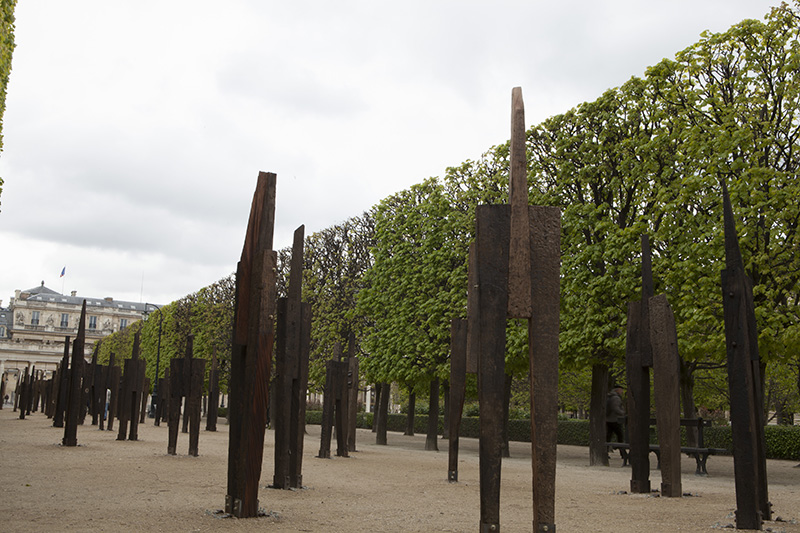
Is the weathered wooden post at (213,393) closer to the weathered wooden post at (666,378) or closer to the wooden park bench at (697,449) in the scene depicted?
the wooden park bench at (697,449)

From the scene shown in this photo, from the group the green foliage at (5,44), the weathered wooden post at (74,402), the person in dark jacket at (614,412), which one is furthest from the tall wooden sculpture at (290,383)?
the person in dark jacket at (614,412)

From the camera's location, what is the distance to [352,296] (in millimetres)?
34312

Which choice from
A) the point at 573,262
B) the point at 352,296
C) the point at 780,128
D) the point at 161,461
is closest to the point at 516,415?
the point at 352,296

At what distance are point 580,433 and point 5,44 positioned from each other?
27.1m

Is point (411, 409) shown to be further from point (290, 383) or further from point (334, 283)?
point (290, 383)

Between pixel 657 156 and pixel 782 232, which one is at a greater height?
pixel 657 156

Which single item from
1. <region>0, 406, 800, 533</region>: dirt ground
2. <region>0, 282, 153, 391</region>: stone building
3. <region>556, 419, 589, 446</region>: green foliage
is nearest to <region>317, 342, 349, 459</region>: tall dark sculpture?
<region>0, 406, 800, 533</region>: dirt ground

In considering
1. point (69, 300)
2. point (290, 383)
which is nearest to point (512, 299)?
point (290, 383)

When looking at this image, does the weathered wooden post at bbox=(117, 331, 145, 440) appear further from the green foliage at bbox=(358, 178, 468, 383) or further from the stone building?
the stone building

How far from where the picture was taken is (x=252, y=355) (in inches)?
300

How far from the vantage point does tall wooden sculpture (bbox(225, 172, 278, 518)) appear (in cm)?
738

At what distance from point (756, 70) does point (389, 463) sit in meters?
12.4

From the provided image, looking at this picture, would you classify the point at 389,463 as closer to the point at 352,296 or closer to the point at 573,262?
the point at 573,262

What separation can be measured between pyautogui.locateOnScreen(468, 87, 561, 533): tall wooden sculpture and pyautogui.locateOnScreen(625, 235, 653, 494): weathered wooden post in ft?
20.6
